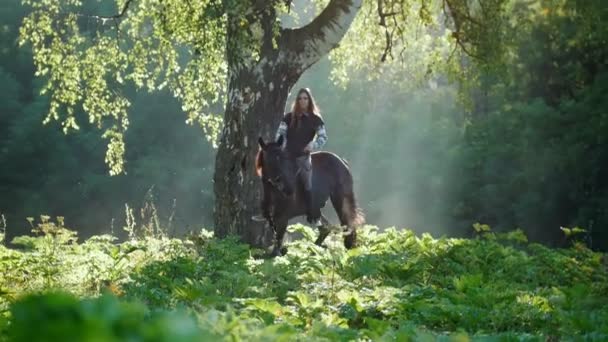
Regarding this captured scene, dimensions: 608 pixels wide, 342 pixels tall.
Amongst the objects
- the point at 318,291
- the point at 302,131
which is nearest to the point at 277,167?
the point at 302,131

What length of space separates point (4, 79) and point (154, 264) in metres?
49.5

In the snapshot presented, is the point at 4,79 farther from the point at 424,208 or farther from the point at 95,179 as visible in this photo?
the point at 424,208

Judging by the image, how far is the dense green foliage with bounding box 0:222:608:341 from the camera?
3.41 meters

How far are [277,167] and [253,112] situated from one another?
6.24 ft

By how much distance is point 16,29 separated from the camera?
57500mm

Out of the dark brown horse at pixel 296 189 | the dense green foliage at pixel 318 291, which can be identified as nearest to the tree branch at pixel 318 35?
the dark brown horse at pixel 296 189

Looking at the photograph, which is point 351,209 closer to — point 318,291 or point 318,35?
point 318,35

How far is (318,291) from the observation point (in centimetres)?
819

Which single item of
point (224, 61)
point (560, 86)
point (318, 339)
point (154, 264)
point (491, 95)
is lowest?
point (318, 339)

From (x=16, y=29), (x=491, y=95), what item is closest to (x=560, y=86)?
(x=491, y=95)

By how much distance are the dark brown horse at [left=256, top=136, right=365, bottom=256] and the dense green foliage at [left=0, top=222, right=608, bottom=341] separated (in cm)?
115

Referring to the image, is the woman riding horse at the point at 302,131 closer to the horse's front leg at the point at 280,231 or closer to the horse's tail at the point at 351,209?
the horse's front leg at the point at 280,231

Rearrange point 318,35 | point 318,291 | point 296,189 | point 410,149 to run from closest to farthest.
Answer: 1. point 318,291
2. point 296,189
3. point 318,35
4. point 410,149

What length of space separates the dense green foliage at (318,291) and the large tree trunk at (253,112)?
188 cm
